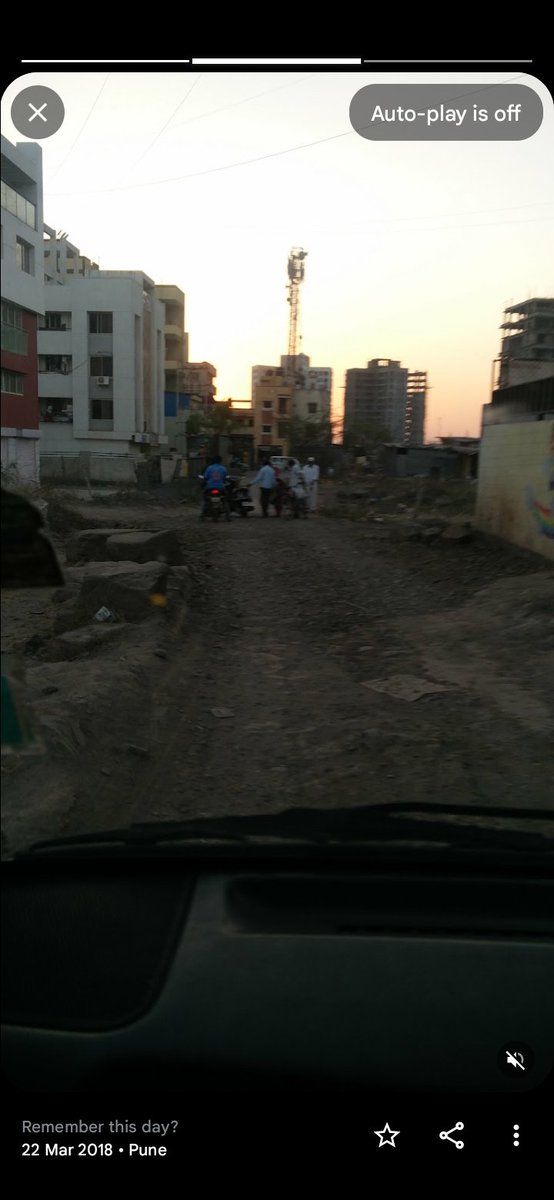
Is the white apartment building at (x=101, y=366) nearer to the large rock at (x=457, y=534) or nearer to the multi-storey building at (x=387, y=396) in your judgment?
the multi-storey building at (x=387, y=396)

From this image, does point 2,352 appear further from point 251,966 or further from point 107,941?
point 251,966

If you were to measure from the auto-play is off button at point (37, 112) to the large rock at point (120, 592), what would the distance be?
3418mm

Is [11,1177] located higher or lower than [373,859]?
lower

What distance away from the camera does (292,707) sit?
528 centimetres

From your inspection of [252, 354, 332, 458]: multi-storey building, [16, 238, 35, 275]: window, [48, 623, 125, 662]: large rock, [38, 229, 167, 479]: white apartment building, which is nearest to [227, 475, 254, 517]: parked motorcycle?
[252, 354, 332, 458]: multi-storey building

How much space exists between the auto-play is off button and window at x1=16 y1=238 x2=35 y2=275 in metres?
0.33

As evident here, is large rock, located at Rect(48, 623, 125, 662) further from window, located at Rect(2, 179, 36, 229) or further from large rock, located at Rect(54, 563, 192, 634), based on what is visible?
window, located at Rect(2, 179, 36, 229)

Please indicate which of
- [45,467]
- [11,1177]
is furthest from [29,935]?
[45,467]

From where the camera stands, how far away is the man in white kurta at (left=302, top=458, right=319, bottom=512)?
15.6 metres

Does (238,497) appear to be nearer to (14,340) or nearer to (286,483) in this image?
(286,483)

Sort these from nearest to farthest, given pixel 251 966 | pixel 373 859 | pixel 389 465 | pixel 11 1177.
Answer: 1. pixel 11 1177
2. pixel 251 966
3. pixel 373 859
4. pixel 389 465

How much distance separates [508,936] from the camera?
1.92m

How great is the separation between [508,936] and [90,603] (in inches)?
176

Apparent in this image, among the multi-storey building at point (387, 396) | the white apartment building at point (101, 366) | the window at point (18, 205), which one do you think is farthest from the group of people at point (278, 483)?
the window at point (18, 205)
